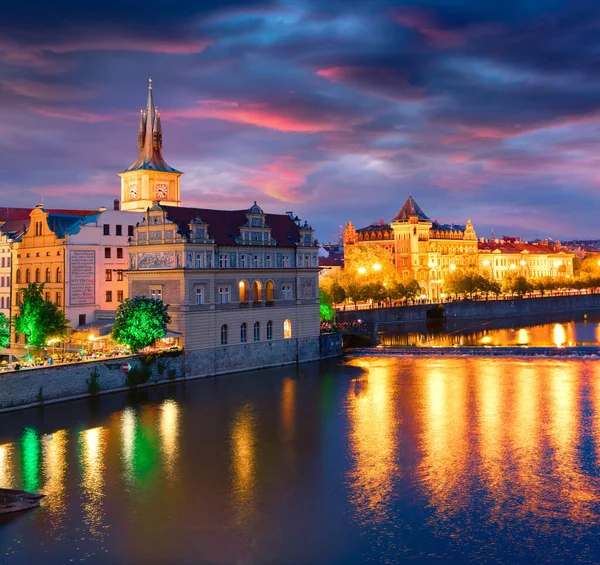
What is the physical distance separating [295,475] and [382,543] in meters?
8.98

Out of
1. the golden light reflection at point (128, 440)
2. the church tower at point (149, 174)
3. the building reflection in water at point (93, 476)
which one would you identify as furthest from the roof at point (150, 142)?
the building reflection in water at point (93, 476)

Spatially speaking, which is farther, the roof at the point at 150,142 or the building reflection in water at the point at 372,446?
the roof at the point at 150,142

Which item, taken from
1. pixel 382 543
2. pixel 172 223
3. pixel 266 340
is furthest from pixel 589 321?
pixel 382 543

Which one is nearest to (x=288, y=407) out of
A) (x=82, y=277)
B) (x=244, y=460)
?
(x=244, y=460)

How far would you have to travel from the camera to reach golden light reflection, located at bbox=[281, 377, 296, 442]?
153 feet

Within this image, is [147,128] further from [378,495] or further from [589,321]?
[589,321]

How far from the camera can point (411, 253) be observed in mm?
160625

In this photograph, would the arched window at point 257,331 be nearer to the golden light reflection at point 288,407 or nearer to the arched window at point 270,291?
the arched window at point 270,291

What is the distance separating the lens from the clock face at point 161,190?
281ft

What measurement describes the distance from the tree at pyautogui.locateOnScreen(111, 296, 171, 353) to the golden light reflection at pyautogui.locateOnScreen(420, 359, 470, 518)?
785 inches

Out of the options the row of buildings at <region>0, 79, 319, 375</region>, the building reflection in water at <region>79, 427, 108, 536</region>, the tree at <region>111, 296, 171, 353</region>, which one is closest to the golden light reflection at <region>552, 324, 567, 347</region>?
the row of buildings at <region>0, 79, 319, 375</region>

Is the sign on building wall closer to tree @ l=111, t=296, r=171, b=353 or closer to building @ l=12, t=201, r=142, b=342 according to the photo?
building @ l=12, t=201, r=142, b=342

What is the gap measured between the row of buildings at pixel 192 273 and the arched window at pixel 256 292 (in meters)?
0.09

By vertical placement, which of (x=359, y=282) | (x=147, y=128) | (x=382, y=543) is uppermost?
(x=147, y=128)
